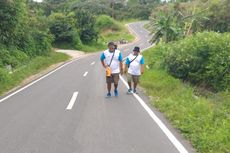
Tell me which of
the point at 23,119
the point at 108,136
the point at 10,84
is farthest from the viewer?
the point at 10,84

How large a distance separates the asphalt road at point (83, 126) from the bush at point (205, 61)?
582cm

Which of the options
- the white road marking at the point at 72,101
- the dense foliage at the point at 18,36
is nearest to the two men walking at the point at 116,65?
the white road marking at the point at 72,101

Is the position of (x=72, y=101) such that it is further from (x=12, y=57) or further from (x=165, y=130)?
(x=12, y=57)

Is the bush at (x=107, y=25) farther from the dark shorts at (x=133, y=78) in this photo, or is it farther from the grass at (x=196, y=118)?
the dark shorts at (x=133, y=78)

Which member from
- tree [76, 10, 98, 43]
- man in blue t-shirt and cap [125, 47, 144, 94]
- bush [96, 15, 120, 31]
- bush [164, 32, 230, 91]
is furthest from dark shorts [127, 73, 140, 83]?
bush [96, 15, 120, 31]

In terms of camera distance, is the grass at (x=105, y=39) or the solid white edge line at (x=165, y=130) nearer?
the solid white edge line at (x=165, y=130)

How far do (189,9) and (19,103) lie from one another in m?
50.5

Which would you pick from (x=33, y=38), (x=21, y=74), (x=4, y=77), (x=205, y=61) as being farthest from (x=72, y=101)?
(x=33, y=38)

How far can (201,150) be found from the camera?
6.41 meters

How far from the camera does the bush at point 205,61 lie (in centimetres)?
1691

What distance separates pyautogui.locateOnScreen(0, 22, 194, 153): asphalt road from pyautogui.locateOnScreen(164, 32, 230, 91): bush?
5.82 meters

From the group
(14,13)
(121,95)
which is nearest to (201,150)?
(121,95)

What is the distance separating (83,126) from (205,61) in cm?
1137

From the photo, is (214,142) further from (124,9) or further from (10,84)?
(124,9)
